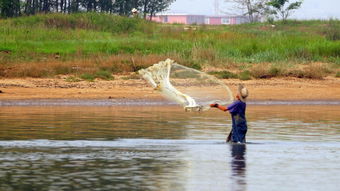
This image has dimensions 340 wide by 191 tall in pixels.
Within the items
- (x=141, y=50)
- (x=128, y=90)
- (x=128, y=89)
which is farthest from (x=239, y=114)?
(x=141, y=50)

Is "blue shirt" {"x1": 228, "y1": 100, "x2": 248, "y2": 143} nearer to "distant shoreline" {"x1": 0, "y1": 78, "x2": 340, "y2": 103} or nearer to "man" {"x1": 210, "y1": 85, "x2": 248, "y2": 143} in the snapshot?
"man" {"x1": 210, "y1": 85, "x2": 248, "y2": 143}

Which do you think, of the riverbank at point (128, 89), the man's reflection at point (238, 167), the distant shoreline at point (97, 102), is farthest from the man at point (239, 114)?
the riverbank at point (128, 89)

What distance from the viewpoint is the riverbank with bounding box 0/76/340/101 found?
2578cm

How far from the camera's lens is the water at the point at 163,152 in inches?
449

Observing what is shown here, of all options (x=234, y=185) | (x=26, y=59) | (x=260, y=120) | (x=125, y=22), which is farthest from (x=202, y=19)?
(x=234, y=185)

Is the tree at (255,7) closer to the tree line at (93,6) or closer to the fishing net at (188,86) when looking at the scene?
the tree line at (93,6)

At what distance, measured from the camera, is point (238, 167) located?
12680 millimetres

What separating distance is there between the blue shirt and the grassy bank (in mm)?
13113

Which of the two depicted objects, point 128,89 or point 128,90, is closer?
point 128,90

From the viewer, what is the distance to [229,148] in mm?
14914

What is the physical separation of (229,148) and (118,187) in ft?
14.3

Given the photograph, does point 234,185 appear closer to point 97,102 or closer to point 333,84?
point 97,102

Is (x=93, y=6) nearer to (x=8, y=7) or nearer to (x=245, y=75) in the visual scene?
(x=8, y=7)

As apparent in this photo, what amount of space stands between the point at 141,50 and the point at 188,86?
14964 millimetres
